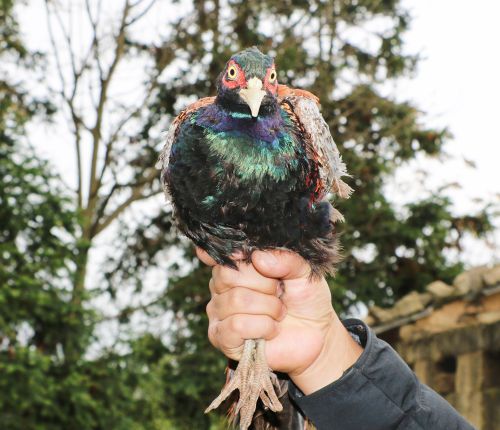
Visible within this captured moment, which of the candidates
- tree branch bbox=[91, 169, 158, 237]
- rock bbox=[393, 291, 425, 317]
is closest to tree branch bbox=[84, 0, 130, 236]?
tree branch bbox=[91, 169, 158, 237]

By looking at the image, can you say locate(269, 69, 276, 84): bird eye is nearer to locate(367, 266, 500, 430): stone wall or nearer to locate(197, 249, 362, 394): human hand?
locate(197, 249, 362, 394): human hand

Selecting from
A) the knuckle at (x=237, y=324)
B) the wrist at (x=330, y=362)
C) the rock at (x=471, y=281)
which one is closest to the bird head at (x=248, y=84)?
the knuckle at (x=237, y=324)

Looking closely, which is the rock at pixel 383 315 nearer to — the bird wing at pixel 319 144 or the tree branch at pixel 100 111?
the bird wing at pixel 319 144

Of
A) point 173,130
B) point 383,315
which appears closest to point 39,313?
point 383,315

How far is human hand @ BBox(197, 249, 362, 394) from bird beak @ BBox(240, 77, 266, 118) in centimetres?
66

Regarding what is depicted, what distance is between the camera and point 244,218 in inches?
131

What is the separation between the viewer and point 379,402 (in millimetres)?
3016

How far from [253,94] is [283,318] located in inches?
41.7

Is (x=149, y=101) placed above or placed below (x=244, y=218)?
above

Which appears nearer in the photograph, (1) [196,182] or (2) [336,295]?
(1) [196,182]

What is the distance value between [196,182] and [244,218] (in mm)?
276

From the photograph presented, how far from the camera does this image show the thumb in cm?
329

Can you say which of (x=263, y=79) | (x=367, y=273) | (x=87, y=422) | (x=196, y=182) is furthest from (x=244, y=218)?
(x=367, y=273)

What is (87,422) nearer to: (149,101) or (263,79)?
(149,101)
